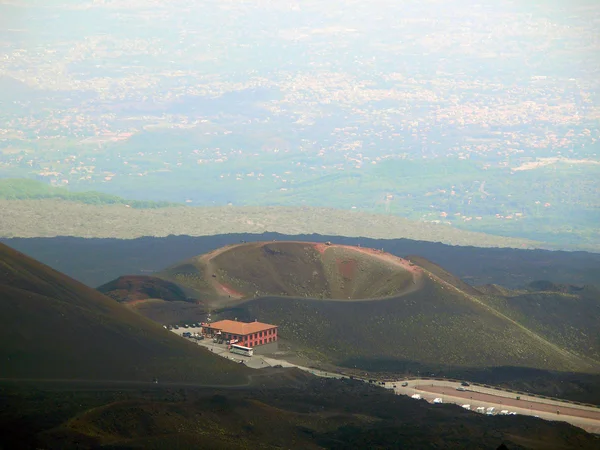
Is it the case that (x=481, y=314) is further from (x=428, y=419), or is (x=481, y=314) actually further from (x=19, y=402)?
(x=19, y=402)

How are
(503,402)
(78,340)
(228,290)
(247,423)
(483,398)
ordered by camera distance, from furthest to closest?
(228,290) → (483,398) → (503,402) → (78,340) → (247,423)

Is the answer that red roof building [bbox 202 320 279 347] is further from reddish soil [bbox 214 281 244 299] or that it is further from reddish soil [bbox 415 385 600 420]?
reddish soil [bbox 415 385 600 420]

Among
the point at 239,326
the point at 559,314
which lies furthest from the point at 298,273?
the point at 559,314

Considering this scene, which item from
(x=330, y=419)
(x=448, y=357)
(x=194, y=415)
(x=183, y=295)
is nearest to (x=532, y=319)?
(x=448, y=357)

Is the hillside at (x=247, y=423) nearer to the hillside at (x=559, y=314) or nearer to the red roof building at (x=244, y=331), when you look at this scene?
the red roof building at (x=244, y=331)

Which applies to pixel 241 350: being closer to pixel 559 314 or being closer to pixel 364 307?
pixel 364 307

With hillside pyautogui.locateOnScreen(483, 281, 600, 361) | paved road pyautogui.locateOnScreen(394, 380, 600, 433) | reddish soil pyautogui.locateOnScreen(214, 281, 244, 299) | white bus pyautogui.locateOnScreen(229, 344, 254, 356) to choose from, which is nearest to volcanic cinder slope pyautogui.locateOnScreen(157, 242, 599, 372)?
reddish soil pyautogui.locateOnScreen(214, 281, 244, 299)
